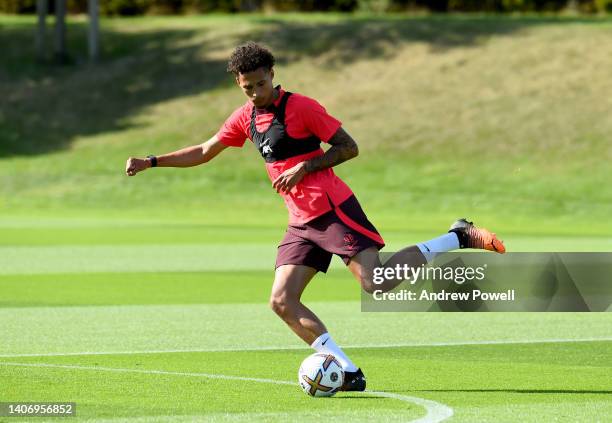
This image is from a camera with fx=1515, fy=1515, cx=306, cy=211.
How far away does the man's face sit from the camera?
410 inches

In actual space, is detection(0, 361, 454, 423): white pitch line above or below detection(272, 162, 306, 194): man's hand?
Result: below

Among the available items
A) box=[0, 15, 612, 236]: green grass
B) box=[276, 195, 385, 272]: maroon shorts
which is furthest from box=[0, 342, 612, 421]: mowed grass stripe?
box=[0, 15, 612, 236]: green grass

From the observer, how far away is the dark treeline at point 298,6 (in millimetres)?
A: 72812

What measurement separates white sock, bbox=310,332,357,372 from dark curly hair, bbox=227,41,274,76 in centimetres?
193

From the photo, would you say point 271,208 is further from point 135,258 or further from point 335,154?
point 335,154

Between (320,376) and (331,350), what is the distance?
1.10 ft

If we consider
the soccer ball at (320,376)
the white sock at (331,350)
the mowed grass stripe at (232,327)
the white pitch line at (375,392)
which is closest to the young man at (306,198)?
the white sock at (331,350)

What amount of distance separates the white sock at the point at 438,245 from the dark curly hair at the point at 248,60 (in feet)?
5.66

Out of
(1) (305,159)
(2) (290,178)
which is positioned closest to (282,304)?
(2) (290,178)

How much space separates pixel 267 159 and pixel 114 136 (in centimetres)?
4755

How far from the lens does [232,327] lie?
15.2m

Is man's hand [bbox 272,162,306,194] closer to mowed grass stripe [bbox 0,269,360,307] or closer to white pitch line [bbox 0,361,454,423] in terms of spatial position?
white pitch line [bbox 0,361,454,423]

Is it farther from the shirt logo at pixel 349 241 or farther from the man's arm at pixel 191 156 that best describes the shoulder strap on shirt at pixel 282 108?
the shirt logo at pixel 349 241

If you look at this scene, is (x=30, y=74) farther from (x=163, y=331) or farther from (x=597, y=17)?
(x=163, y=331)
